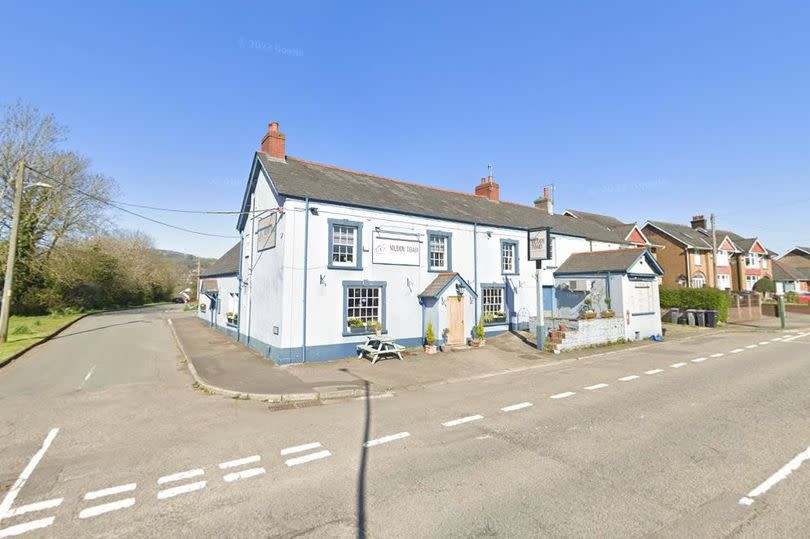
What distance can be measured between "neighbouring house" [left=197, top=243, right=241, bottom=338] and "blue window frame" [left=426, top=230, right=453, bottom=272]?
35.2ft

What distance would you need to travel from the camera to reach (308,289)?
13.8 metres

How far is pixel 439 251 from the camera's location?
17.6 m

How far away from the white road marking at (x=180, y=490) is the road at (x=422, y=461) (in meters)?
0.03

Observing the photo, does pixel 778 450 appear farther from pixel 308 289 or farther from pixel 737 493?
pixel 308 289

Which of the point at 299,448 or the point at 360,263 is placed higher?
the point at 360,263

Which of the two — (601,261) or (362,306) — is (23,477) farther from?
(601,261)

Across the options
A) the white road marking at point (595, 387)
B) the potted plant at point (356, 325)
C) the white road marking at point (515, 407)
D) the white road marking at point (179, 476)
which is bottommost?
the white road marking at point (179, 476)

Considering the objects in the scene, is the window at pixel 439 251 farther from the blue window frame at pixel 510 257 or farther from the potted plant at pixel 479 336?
the blue window frame at pixel 510 257

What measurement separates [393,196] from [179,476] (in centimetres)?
1448

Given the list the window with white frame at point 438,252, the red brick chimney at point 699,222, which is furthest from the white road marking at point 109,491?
the red brick chimney at point 699,222

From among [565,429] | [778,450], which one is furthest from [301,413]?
[778,450]

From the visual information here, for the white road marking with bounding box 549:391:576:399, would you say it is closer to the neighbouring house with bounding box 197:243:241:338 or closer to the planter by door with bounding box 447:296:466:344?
the planter by door with bounding box 447:296:466:344

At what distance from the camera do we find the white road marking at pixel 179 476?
5282 mm

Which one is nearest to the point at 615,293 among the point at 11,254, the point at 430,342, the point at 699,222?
the point at 430,342
